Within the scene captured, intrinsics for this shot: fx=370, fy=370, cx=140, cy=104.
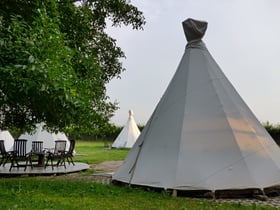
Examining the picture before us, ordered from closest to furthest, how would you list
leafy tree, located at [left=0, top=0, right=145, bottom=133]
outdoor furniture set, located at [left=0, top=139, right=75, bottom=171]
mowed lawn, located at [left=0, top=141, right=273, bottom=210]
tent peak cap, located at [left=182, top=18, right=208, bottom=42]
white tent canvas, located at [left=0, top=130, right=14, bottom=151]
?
leafy tree, located at [left=0, top=0, right=145, bottom=133]
mowed lawn, located at [left=0, top=141, right=273, bottom=210]
tent peak cap, located at [left=182, top=18, right=208, bottom=42]
outdoor furniture set, located at [left=0, top=139, right=75, bottom=171]
white tent canvas, located at [left=0, top=130, right=14, bottom=151]

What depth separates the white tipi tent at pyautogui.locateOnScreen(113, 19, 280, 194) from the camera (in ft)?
24.3

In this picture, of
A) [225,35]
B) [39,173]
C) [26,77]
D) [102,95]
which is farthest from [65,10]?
[225,35]

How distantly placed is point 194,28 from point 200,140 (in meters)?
2.98

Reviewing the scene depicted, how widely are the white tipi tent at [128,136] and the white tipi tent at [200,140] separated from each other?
1856 centimetres

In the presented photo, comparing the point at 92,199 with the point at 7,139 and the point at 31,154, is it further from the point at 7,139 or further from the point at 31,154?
the point at 7,139

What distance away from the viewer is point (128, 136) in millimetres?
27859

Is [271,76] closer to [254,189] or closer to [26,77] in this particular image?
[254,189]

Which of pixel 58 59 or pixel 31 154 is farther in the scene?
pixel 31 154

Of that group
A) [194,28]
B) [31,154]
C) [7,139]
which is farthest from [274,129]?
[194,28]

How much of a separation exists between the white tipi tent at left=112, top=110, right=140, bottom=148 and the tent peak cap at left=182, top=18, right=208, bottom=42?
18.7 meters

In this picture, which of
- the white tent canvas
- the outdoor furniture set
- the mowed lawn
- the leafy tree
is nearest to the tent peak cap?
the leafy tree

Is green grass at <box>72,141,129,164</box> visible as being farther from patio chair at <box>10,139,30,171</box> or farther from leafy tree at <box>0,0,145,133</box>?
leafy tree at <box>0,0,145,133</box>

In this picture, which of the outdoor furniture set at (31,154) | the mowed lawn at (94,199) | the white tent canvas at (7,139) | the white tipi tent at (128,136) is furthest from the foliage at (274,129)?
the mowed lawn at (94,199)

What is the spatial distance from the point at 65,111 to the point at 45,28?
1368 millimetres
